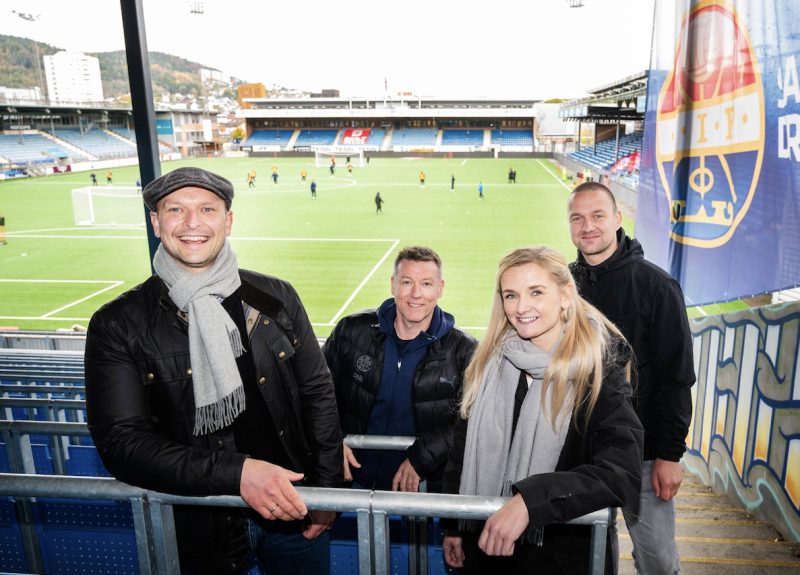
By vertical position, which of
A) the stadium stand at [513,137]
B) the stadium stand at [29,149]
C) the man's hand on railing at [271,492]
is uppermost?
the stadium stand at [513,137]

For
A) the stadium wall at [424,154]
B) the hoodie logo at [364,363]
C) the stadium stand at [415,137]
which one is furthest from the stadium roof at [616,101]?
the stadium stand at [415,137]

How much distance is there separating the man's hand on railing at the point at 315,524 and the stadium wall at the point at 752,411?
3111 mm

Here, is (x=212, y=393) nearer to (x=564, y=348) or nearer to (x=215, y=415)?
(x=215, y=415)

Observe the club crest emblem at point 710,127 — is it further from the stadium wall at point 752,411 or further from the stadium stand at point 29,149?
the stadium stand at point 29,149

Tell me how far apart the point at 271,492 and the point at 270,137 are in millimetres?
71559

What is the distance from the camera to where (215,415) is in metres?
1.88

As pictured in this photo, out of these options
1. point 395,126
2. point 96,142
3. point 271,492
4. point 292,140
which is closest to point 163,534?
point 271,492

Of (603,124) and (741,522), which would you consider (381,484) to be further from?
(603,124)

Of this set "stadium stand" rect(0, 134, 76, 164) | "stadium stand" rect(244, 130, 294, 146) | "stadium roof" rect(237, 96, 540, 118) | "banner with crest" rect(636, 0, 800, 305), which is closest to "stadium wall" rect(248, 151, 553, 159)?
"stadium stand" rect(244, 130, 294, 146)

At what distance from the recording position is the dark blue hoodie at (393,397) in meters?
2.65

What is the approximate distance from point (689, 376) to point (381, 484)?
1617 millimetres

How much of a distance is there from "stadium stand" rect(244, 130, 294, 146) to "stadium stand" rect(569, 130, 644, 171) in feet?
123

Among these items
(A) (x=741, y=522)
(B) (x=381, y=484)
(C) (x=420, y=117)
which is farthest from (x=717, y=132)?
(C) (x=420, y=117)

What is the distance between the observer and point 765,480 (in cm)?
381
